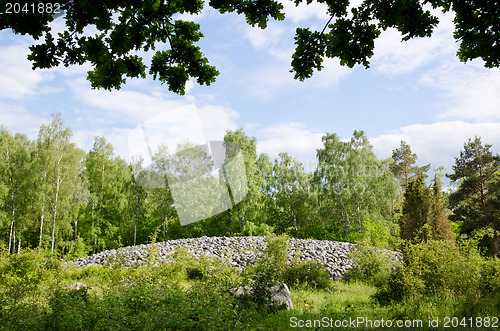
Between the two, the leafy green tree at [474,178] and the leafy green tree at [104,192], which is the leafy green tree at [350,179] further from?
the leafy green tree at [104,192]

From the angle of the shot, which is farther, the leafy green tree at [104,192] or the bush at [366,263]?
the leafy green tree at [104,192]

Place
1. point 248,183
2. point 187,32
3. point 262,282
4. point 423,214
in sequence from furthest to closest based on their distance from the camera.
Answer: point 248,183 → point 423,214 → point 262,282 → point 187,32

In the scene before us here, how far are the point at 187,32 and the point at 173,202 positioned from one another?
61.7 ft

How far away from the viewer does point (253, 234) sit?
19938 mm

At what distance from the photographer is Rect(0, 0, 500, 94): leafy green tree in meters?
3.03

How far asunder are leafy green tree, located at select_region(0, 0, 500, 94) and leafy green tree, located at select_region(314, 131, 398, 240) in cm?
1773

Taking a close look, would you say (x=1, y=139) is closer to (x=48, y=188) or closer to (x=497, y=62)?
(x=48, y=188)

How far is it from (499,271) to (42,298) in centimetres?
804

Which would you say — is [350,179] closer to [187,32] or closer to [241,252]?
[241,252]

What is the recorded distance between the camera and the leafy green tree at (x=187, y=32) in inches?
119

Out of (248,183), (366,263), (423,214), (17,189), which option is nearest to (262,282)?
(366,263)

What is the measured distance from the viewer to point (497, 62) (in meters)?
3.19

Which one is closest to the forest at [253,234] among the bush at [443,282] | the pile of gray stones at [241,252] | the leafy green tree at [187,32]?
the bush at [443,282]

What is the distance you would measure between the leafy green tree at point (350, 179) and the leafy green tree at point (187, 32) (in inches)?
698
